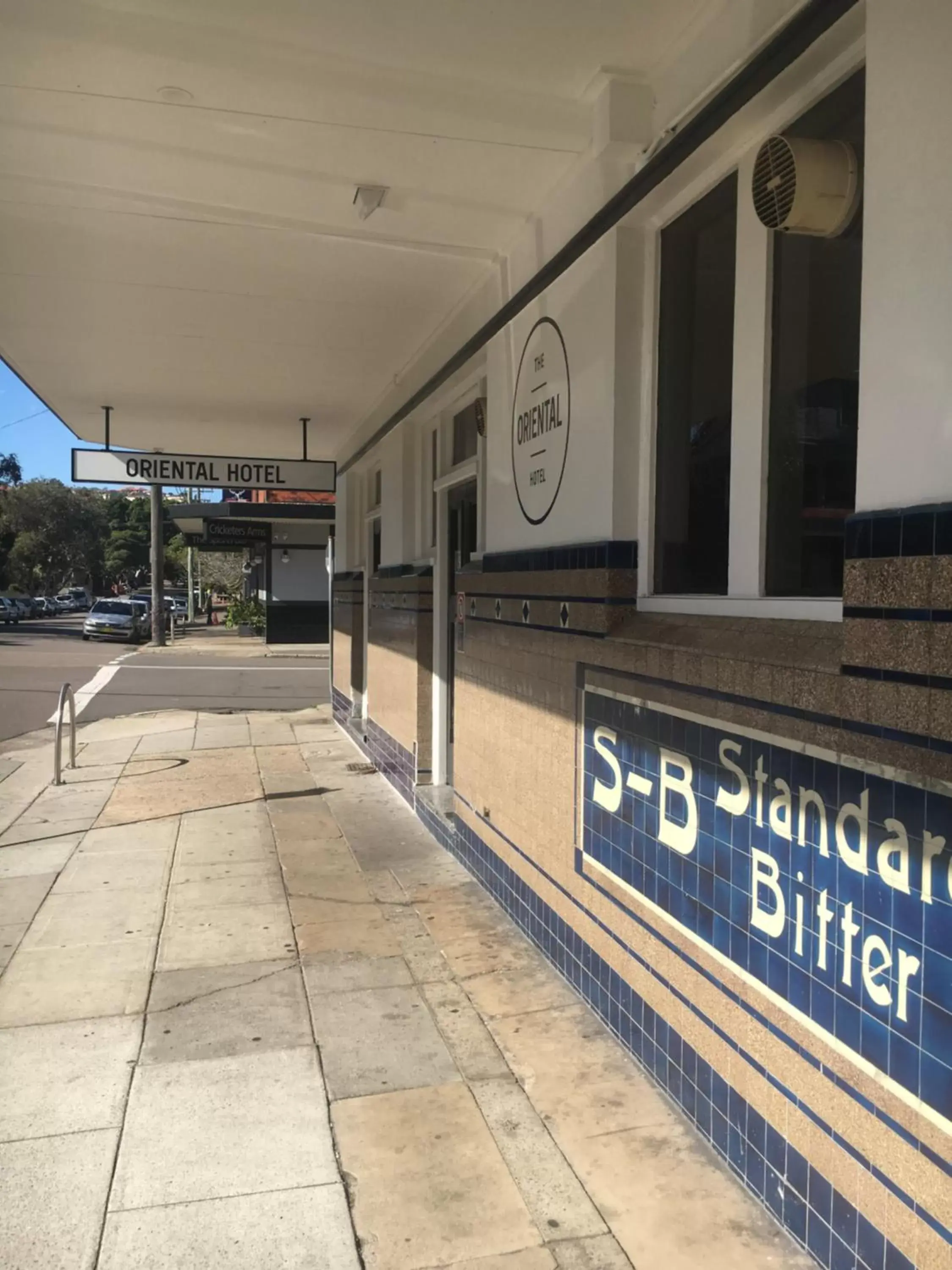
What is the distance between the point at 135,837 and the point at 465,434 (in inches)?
149

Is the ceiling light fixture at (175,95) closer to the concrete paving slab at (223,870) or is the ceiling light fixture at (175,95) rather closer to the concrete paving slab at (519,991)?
the concrete paving slab at (519,991)

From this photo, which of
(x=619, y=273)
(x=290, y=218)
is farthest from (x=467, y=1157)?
(x=290, y=218)

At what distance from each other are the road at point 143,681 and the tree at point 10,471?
2058 inches

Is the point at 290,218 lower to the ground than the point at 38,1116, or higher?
Result: higher

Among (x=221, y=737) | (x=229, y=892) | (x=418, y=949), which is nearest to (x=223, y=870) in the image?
(x=229, y=892)

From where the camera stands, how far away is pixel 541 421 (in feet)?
15.9

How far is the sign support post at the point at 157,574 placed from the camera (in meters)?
28.7

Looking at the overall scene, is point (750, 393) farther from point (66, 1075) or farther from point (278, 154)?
point (66, 1075)

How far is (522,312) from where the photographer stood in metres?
5.10

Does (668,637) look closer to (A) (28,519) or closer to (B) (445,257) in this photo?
(B) (445,257)

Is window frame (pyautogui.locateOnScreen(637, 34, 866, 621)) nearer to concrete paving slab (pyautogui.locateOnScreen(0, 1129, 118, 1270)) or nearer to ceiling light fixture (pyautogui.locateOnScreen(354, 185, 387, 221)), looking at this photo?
ceiling light fixture (pyautogui.locateOnScreen(354, 185, 387, 221))

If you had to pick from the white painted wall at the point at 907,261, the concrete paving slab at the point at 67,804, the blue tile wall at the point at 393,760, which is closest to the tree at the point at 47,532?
the concrete paving slab at the point at 67,804

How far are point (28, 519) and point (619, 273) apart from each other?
70.5 metres

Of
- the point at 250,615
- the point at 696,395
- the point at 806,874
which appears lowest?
the point at 806,874
